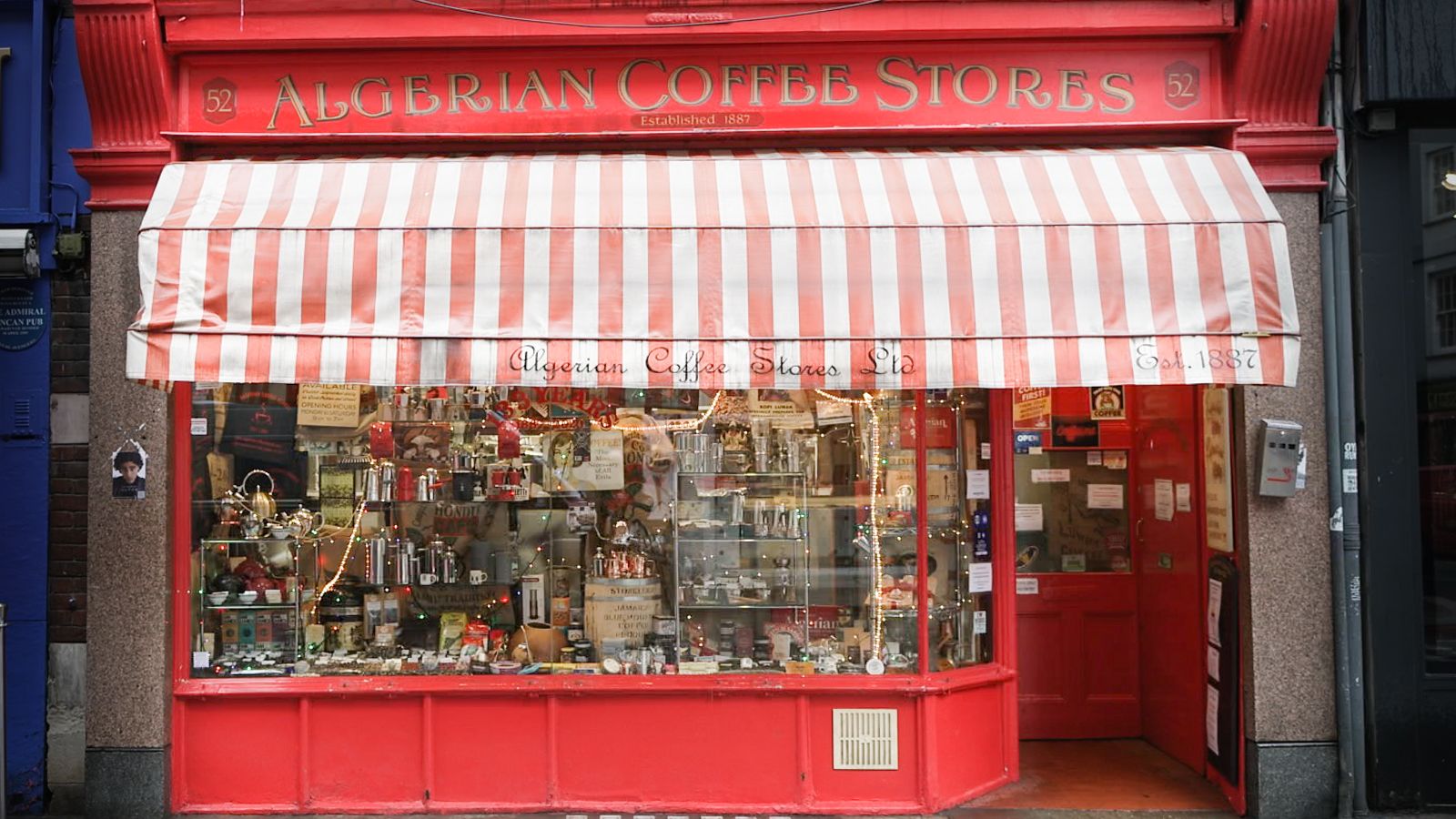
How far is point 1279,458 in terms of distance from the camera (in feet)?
20.4

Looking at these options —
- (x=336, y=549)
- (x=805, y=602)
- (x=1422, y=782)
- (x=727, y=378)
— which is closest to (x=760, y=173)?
(x=727, y=378)

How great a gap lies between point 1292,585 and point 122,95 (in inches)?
320

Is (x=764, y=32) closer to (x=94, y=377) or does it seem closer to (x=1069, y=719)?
(x=94, y=377)

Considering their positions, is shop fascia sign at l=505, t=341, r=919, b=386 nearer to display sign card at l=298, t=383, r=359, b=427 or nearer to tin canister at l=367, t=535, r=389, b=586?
display sign card at l=298, t=383, r=359, b=427

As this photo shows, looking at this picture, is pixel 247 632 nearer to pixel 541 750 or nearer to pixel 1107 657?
pixel 541 750

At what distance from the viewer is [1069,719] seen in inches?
316

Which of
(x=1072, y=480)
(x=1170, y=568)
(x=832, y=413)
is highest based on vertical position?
(x=832, y=413)

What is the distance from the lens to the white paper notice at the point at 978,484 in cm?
692

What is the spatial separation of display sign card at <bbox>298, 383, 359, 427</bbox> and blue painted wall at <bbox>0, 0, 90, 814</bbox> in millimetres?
1665

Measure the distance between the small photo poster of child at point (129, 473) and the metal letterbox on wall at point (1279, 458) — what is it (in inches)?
279

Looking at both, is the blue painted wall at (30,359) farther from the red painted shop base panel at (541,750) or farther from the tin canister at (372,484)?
the tin canister at (372,484)

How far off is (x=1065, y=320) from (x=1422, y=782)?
3.79m

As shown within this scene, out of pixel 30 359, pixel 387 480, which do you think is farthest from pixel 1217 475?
pixel 30 359

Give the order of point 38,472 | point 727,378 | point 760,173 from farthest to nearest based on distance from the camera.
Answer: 1. point 38,472
2. point 760,173
3. point 727,378
